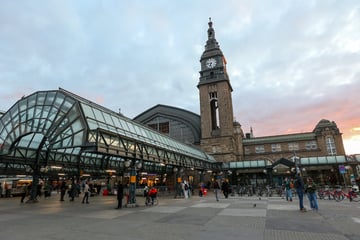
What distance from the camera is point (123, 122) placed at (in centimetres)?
2525

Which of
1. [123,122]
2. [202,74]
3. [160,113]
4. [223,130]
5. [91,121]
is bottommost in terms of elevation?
[91,121]

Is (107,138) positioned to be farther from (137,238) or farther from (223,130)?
(223,130)

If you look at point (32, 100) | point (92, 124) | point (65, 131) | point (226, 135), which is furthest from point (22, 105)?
point (226, 135)

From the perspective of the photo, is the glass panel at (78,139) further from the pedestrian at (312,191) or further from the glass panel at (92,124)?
the pedestrian at (312,191)

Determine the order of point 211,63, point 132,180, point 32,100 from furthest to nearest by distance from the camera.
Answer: point 211,63
point 32,100
point 132,180

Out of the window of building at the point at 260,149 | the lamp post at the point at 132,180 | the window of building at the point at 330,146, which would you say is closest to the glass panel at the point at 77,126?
the lamp post at the point at 132,180

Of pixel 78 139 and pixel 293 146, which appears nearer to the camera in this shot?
pixel 78 139

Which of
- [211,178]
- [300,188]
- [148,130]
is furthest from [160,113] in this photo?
[300,188]

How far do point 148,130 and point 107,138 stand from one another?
47.7 feet

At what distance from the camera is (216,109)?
66.6 meters

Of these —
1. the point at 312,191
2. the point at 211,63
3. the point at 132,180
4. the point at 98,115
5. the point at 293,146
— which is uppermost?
the point at 211,63

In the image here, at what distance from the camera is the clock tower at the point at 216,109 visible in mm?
58469

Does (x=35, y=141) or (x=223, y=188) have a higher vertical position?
(x=35, y=141)

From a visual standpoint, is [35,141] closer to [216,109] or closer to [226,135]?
[226,135]
